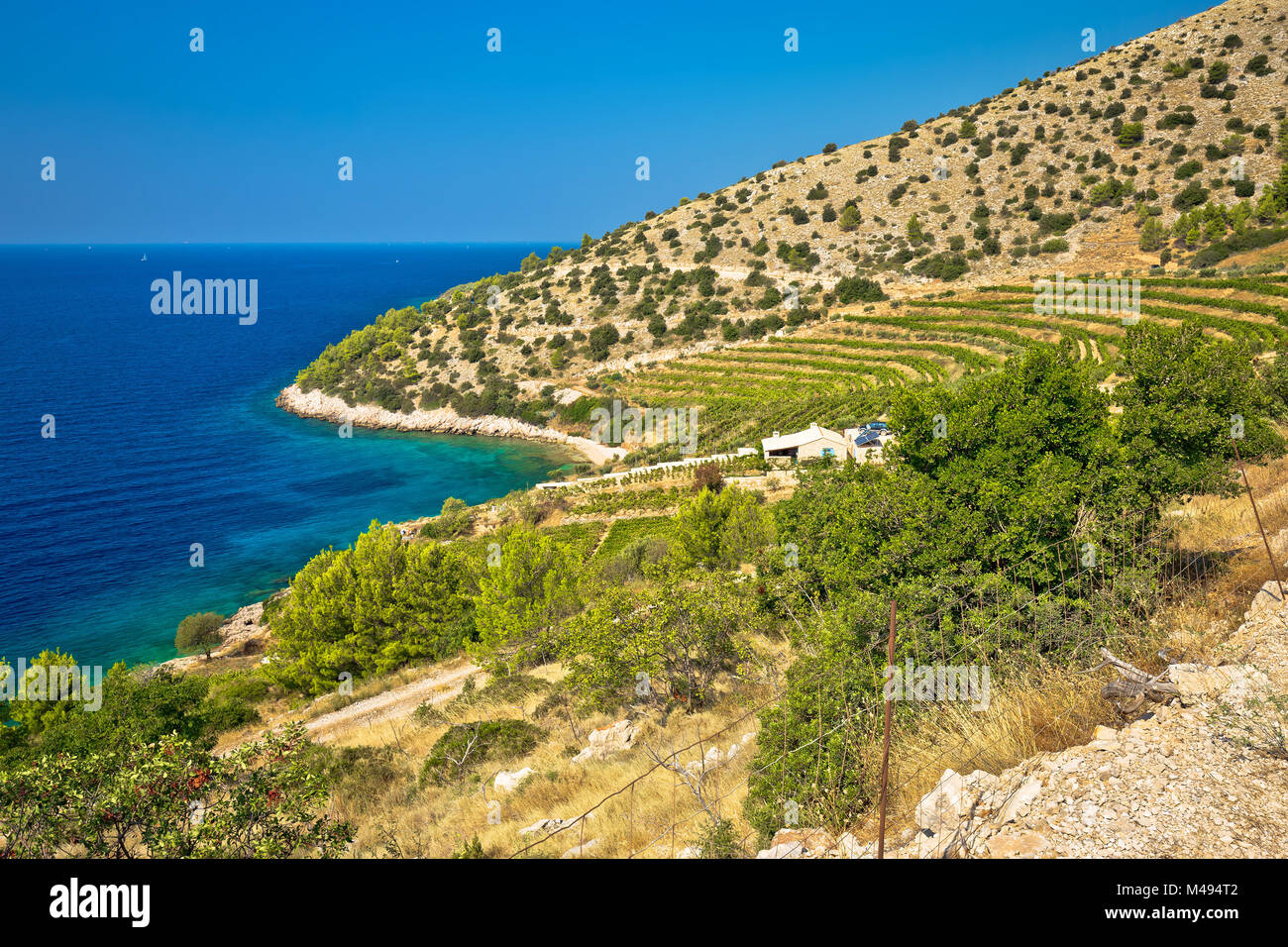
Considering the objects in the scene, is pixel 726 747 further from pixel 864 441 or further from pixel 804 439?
pixel 804 439

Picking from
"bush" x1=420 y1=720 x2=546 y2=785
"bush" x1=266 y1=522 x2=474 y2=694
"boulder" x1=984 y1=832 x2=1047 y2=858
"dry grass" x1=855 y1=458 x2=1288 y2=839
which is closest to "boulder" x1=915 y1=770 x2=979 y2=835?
"dry grass" x1=855 y1=458 x2=1288 y2=839

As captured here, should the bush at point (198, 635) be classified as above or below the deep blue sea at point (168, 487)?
below

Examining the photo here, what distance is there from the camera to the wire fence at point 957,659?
7.49 meters

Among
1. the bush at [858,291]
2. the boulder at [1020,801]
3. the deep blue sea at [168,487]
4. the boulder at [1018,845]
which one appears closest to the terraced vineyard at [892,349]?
the bush at [858,291]

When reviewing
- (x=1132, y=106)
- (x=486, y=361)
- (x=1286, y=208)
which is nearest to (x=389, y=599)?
(x=486, y=361)

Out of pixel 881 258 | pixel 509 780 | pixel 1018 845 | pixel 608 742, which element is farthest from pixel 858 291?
pixel 1018 845

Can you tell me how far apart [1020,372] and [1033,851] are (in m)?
12.1

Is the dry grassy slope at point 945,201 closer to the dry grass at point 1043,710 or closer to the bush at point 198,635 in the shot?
the bush at point 198,635

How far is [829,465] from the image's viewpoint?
20.6 meters

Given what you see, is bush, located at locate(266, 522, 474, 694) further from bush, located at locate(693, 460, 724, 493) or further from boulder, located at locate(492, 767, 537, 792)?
bush, located at locate(693, 460, 724, 493)

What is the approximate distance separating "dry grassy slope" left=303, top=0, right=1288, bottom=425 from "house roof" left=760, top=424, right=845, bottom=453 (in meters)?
34.9

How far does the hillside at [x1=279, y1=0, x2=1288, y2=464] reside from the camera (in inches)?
2418

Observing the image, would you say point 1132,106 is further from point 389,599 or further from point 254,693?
point 254,693

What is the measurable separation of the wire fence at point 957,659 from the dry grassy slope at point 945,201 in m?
67.1
